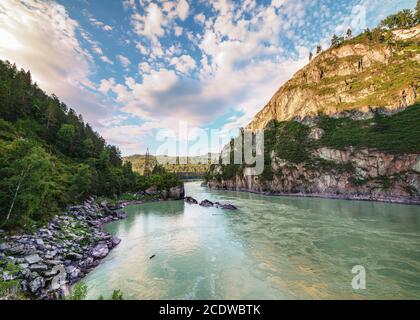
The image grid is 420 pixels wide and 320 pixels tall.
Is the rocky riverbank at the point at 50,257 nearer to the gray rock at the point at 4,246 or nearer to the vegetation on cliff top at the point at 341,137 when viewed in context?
the gray rock at the point at 4,246

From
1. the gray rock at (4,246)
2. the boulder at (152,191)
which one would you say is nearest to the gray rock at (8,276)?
the gray rock at (4,246)

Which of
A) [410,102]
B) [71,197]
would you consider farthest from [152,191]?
[410,102]

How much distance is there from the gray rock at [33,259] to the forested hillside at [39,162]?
4.80m

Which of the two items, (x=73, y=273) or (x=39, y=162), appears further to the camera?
(x=39, y=162)

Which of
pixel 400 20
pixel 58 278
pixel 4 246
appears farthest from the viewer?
pixel 400 20

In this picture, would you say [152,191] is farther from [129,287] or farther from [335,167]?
[335,167]

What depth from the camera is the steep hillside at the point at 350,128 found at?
195 feet

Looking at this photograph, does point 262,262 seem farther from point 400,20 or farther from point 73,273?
point 400,20

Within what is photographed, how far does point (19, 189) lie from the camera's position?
57.6ft

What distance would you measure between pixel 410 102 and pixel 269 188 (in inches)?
2107

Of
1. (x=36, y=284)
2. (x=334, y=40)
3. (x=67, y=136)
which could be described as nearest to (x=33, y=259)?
(x=36, y=284)

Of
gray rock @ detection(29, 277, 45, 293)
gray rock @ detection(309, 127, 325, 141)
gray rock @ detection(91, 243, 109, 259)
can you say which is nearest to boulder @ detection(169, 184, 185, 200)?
gray rock @ detection(91, 243, 109, 259)

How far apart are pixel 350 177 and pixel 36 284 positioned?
76380 millimetres

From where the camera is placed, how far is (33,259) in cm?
1379
